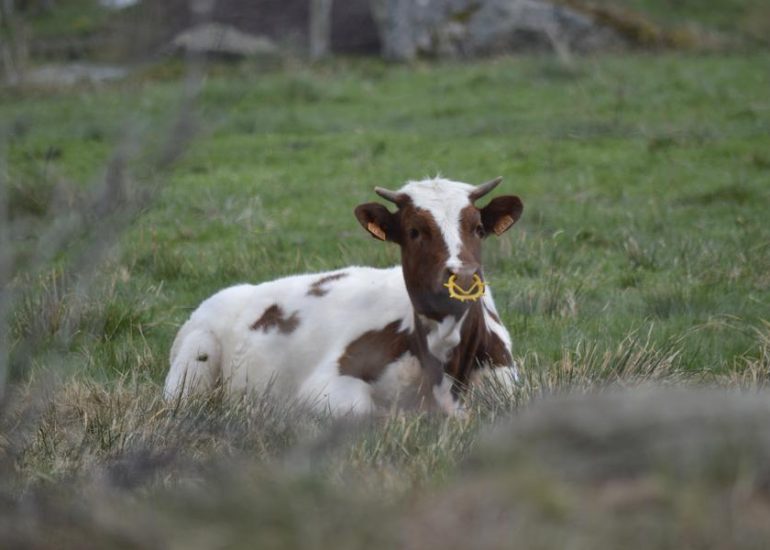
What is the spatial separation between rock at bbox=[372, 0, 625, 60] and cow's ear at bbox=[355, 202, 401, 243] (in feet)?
62.0

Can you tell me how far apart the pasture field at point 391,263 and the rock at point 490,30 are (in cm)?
253

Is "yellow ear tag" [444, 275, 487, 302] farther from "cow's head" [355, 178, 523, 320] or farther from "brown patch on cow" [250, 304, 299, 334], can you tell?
"brown patch on cow" [250, 304, 299, 334]

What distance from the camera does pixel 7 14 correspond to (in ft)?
13.3

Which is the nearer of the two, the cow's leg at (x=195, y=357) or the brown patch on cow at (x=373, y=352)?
the brown patch on cow at (x=373, y=352)

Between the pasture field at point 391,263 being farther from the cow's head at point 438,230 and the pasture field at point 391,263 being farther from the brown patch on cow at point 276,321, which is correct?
the brown patch on cow at point 276,321

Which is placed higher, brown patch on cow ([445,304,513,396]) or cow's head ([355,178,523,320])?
cow's head ([355,178,523,320])

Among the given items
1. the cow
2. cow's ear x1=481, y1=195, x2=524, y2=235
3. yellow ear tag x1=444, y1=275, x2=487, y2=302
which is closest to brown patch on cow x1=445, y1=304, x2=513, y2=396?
the cow

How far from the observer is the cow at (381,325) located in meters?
6.69

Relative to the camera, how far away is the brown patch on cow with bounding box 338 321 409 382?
280 inches

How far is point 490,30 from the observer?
26094mm

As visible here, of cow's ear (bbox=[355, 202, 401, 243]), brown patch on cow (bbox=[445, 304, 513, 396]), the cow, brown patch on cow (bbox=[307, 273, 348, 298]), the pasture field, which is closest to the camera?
the pasture field

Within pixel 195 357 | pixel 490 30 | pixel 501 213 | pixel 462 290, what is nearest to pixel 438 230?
pixel 462 290

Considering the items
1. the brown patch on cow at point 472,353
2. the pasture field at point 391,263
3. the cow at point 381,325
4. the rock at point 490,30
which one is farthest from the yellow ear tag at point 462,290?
the rock at point 490,30

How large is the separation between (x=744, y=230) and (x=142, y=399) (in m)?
6.34
